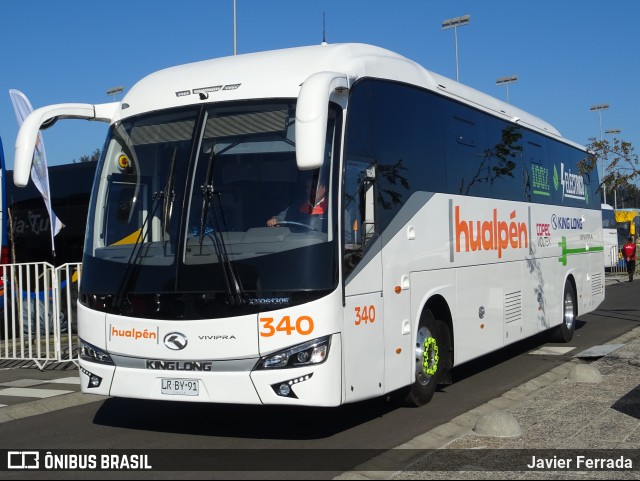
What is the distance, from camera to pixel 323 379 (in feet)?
24.4

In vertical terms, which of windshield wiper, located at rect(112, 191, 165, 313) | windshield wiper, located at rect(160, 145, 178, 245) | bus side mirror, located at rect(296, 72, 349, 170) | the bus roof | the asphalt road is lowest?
the asphalt road

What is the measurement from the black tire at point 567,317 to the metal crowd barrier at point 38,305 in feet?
28.2

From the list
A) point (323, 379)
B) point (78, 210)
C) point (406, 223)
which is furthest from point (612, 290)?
point (323, 379)

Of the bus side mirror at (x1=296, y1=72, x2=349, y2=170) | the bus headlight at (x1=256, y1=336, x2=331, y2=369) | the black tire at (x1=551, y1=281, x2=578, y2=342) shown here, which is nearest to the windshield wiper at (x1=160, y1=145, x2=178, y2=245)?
the bus headlight at (x1=256, y1=336, x2=331, y2=369)

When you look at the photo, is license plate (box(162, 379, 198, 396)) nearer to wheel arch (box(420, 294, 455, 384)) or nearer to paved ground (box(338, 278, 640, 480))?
paved ground (box(338, 278, 640, 480))

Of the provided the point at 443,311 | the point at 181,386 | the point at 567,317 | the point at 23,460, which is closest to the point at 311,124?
the point at 181,386

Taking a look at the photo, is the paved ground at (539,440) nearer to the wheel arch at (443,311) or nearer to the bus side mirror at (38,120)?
the wheel arch at (443,311)

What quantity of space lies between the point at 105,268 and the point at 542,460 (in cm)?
432

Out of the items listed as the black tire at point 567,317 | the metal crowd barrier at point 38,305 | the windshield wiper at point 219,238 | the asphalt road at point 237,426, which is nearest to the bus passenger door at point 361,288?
the asphalt road at point 237,426

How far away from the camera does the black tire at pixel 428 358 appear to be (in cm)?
966

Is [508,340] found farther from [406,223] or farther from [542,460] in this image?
[542,460]

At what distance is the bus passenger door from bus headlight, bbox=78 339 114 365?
2.31 metres

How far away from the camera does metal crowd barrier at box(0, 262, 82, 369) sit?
13.1 metres

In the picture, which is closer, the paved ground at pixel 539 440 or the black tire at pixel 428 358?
the paved ground at pixel 539 440
